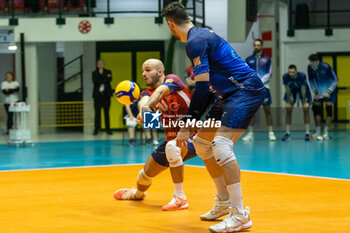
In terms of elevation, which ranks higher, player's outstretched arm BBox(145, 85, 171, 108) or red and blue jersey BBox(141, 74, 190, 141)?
player's outstretched arm BBox(145, 85, 171, 108)

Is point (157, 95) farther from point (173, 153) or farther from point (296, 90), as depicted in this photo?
point (296, 90)

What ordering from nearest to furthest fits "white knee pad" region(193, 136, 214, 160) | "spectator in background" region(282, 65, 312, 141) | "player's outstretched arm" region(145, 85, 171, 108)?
"white knee pad" region(193, 136, 214, 160) → "player's outstretched arm" region(145, 85, 171, 108) → "spectator in background" region(282, 65, 312, 141)

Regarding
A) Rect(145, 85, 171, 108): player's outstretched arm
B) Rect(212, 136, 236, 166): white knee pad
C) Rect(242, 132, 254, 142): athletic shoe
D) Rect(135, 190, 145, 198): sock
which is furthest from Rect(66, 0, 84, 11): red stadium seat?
Rect(212, 136, 236, 166): white knee pad

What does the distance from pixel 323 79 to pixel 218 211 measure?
9.45 meters

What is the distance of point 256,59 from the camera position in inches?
538

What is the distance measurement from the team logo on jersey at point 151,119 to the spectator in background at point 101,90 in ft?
34.6

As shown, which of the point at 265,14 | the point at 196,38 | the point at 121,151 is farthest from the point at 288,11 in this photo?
the point at 196,38

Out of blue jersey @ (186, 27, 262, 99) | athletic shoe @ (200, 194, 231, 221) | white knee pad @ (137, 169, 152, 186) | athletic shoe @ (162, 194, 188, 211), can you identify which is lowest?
athletic shoe @ (162, 194, 188, 211)

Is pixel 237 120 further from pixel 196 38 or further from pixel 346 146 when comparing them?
pixel 346 146

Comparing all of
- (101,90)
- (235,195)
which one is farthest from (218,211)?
(101,90)

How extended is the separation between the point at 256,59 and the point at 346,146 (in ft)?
9.61

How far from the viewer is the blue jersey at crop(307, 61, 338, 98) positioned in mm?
13570

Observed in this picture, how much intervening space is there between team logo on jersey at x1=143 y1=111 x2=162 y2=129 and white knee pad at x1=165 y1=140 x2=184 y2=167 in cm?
24

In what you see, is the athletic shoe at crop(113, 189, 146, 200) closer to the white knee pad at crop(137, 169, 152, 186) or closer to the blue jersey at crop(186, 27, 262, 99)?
the white knee pad at crop(137, 169, 152, 186)
